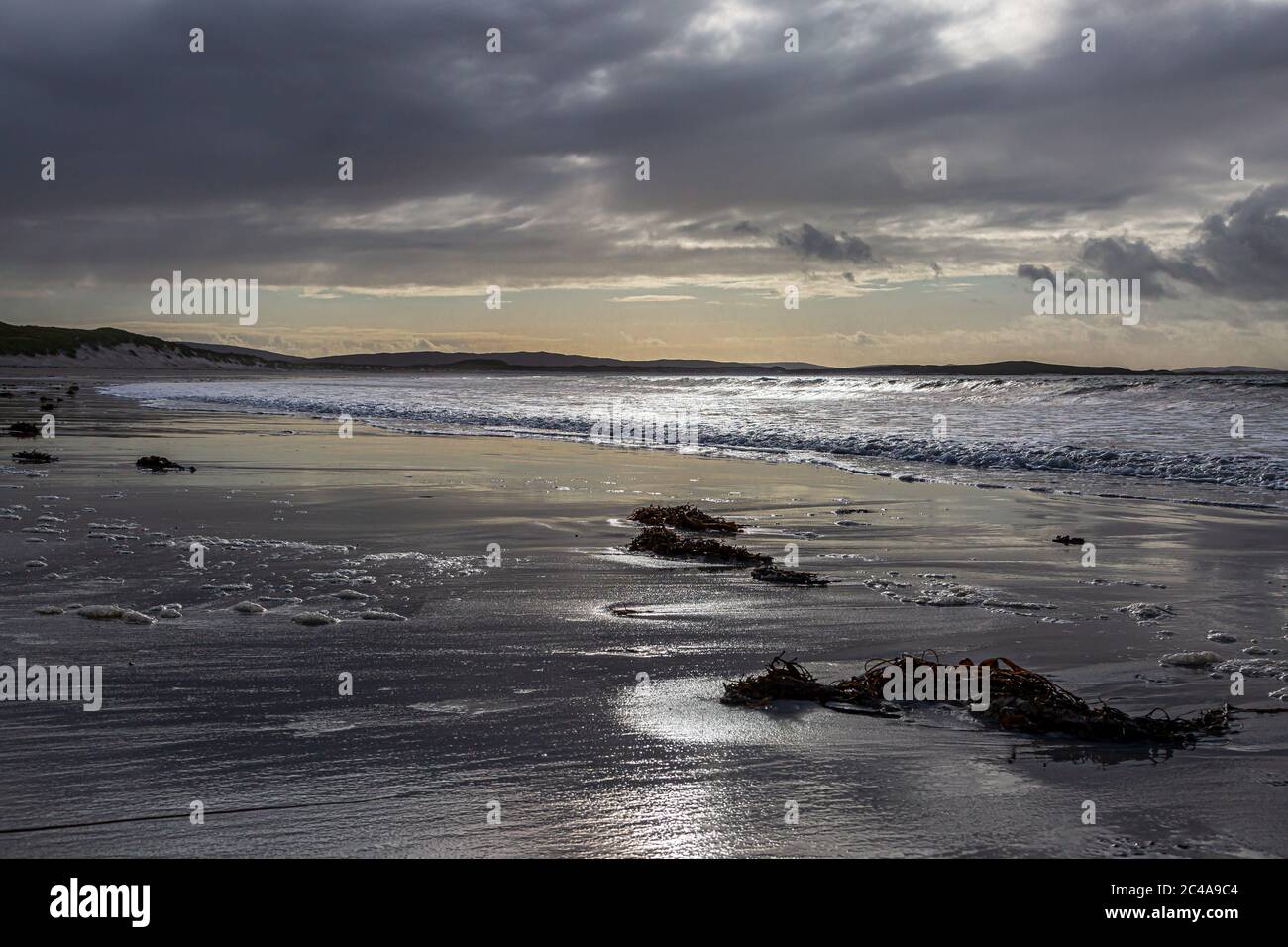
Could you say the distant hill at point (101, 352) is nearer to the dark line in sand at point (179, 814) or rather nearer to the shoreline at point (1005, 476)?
the shoreline at point (1005, 476)

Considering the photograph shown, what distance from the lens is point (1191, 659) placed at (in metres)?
5.27

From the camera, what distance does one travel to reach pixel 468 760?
374 cm

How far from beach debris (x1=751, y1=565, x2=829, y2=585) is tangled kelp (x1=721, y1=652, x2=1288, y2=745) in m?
2.31

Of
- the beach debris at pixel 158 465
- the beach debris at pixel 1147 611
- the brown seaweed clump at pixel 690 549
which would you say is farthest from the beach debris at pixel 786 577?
the beach debris at pixel 158 465

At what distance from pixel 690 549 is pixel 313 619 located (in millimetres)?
3535

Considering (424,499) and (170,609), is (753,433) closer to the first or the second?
(424,499)

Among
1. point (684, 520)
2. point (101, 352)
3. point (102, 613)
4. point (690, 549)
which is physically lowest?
point (102, 613)

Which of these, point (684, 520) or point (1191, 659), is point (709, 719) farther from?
point (684, 520)

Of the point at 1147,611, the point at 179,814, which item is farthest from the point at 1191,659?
the point at 179,814

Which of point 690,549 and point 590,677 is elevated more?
point 690,549

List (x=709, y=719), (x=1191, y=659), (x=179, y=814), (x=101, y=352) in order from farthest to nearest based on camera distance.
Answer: (x=101, y=352)
(x=1191, y=659)
(x=709, y=719)
(x=179, y=814)

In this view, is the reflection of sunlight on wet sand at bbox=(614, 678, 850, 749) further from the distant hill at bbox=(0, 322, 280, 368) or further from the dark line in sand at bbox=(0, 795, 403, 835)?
the distant hill at bbox=(0, 322, 280, 368)
